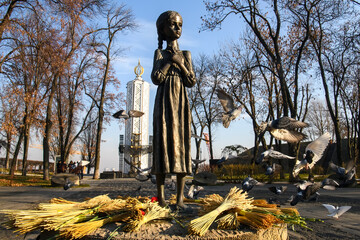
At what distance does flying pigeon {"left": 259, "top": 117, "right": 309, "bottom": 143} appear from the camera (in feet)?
27.8

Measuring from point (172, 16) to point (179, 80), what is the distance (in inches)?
35.0

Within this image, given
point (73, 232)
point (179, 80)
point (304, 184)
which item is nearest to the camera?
point (73, 232)

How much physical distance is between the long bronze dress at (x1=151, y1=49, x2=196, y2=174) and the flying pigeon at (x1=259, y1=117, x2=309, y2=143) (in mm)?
4917

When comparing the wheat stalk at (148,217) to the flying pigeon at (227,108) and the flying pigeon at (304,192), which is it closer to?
the flying pigeon at (304,192)

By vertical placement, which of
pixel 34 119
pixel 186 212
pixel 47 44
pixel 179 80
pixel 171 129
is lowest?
pixel 186 212

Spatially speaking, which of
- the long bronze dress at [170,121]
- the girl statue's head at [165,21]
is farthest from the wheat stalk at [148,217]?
the girl statue's head at [165,21]

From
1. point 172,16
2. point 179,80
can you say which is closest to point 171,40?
point 172,16

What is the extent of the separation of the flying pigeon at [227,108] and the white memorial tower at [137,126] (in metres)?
23.1

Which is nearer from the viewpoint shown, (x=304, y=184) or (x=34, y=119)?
(x=304, y=184)

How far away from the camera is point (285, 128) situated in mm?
8859

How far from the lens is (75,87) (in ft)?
86.0

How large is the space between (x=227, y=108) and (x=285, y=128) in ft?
5.86

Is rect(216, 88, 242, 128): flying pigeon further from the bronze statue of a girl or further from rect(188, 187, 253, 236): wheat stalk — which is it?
rect(188, 187, 253, 236): wheat stalk

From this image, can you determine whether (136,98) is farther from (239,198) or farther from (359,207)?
(239,198)
